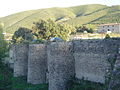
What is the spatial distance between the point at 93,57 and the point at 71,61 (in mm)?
2419

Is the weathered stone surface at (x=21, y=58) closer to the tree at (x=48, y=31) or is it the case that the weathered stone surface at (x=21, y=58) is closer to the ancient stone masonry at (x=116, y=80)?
the ancient stone masonry at (x=116, y=80)

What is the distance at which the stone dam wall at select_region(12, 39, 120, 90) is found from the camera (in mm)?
14852

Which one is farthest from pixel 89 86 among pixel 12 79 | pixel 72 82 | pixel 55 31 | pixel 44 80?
pixel 55 31

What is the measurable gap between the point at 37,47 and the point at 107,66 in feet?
29.9

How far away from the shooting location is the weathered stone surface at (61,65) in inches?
698

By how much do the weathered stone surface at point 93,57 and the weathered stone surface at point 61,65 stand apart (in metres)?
0.41

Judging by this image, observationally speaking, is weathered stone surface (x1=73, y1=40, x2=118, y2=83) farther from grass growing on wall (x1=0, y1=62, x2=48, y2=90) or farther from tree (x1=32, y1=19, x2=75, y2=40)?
tree (x1=32, y1=19, x2=75, y2=40)

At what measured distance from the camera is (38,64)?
22375 mm

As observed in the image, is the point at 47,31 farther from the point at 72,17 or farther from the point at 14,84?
the point at 72,17

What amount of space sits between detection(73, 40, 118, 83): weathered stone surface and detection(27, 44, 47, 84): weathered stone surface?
477 cm

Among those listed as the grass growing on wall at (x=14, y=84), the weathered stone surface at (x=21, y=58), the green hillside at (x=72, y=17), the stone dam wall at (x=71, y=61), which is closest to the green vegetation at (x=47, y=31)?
the grass growing on wall at (x=14, y=84)

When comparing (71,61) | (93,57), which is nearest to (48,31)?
(71,61)

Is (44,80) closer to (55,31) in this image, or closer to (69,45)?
(69,45)

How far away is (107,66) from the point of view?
1438 centimetres
